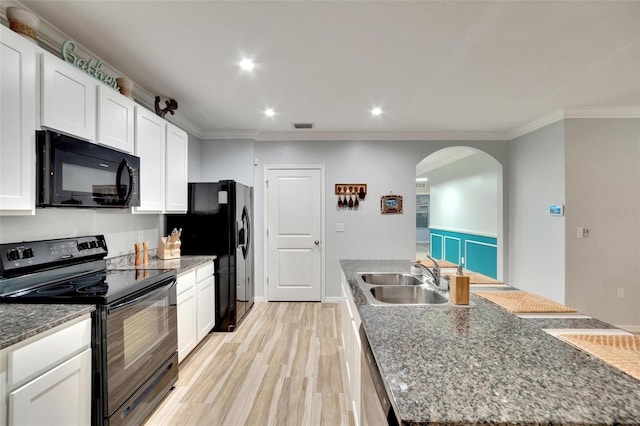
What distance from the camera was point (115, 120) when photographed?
2.13 meters

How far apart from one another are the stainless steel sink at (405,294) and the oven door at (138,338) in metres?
1.46

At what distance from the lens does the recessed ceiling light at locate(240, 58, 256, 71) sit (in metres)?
2.30

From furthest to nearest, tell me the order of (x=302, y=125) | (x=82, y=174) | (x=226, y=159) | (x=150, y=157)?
(x=226, y=159)
(x=302, y=125)
(x=150, y=157)
(x=82, y=174)

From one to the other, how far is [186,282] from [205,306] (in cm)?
54

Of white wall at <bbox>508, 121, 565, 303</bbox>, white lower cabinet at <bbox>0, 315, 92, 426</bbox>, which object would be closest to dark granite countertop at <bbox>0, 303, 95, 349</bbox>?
white lower cabinet at <bbox>0, 315, 92, 426</bbox>

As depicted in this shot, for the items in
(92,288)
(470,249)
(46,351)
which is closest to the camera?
(46,351)

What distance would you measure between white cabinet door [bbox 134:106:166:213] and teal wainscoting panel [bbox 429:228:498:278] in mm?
4873

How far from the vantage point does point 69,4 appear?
5.60ft

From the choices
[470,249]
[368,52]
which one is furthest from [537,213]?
[368,52]

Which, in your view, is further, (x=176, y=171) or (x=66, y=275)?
(x=176, y=171)

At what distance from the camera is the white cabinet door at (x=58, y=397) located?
1.16m

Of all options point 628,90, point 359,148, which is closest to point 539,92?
point 628,90

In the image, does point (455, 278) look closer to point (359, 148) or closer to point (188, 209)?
point (188, 209)

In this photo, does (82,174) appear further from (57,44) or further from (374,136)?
(374,136)
